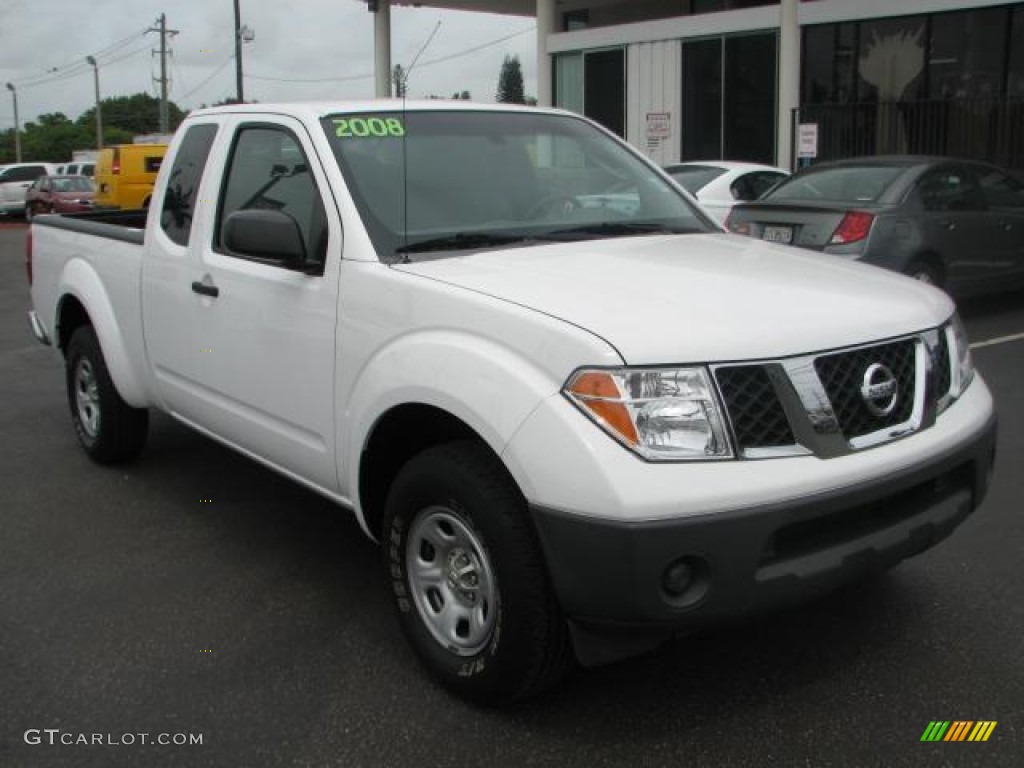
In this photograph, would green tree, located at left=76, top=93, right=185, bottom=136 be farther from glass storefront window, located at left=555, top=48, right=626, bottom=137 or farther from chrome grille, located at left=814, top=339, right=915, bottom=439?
chrome grille, located at left=814, top=339, right=915, bottom=439

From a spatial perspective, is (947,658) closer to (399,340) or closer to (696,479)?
(696,479)

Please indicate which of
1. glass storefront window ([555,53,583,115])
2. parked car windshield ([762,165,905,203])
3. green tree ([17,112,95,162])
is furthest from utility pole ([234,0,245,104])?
green tree ([17,112,95,162])

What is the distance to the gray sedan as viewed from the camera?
8.93 m

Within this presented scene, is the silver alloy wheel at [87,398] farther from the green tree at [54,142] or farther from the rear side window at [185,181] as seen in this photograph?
the green tree at [54,142]

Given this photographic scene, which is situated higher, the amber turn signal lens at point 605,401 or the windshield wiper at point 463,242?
the windshield wiper at point 463,242

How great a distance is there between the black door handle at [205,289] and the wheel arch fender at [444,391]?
3.24ft

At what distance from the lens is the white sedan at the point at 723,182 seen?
12.7 meters

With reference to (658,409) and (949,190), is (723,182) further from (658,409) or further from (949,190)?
(658,409)

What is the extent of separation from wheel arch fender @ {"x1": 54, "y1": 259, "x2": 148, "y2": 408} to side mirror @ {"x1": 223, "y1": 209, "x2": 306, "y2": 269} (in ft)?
A: 5.77

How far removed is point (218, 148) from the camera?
455 cm

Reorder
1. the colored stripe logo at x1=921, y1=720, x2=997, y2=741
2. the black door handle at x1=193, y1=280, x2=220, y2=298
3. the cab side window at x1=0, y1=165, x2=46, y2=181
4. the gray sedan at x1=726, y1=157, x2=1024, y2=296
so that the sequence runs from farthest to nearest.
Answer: the cab side window at x1=0, y1=165, x2=46, y2=181, the gray sedan at x1=726, y1=157, x2=1024, y2=296, the black door handle at x1=193, y1=280, x2=220, y2=298, the colored stripe logo at x1=921, y1=720, x2=997, y2=741

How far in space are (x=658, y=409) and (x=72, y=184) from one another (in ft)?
96.8

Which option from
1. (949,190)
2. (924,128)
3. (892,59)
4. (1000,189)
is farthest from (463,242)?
(892,59)

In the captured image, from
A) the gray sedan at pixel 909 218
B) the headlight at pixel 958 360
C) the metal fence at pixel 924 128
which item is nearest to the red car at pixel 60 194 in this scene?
the metal fence at pixel 924 128
